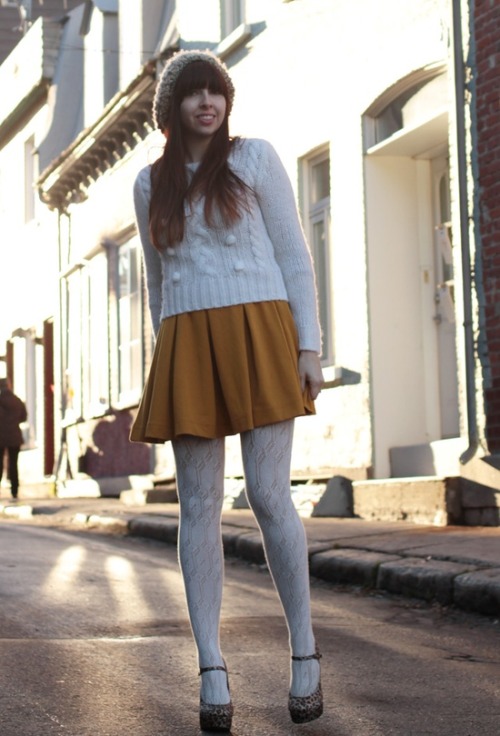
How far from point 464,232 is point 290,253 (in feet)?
20.3

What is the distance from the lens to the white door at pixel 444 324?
11477 millimetres

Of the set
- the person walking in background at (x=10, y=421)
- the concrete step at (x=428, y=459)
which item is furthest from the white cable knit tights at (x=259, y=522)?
the person walking in background at (x=10, y=421)

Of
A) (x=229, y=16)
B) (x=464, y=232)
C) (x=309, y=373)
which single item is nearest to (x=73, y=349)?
(x=229, y=16)

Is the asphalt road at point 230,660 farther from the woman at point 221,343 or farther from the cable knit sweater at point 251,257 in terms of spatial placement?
the cable knit sweater at point 251,257

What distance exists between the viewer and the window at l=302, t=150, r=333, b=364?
12.7 m

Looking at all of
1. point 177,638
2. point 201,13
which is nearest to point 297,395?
point 177,638

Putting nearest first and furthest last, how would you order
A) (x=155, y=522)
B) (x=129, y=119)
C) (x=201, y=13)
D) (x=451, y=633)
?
(x=451, y=633)
(x=155, y=522)
(x=201, y=13)
(x=129, y=119)

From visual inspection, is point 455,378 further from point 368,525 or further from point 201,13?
point 201,13

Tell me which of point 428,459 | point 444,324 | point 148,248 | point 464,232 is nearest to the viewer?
point 148,248

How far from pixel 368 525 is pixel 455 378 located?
193 centimetres

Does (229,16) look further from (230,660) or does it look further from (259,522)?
(259,522)

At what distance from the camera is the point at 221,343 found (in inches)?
156

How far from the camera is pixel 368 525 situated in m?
10.1

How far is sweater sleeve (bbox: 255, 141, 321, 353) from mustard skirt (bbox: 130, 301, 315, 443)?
2.1 inches
